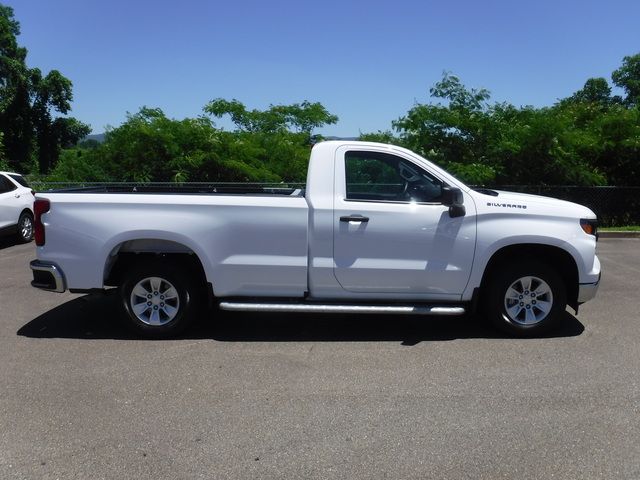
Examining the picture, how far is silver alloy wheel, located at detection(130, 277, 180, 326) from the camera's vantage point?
19.1 feet

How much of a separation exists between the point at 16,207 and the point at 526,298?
34.9ft

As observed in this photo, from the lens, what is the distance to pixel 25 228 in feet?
41.7

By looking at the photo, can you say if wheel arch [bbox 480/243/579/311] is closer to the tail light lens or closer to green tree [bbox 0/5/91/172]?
the tail light lens

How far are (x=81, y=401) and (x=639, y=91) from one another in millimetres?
65422

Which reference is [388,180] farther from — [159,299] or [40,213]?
[40,213]

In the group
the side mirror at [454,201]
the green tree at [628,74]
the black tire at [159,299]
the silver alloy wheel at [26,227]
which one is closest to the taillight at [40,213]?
the black tire at [159,299]

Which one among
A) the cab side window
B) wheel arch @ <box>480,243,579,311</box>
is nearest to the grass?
wheel arch @ <box>480,243,579,311</box>

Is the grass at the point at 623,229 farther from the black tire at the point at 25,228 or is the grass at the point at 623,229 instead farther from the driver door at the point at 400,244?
the black tire at the point at 25,228

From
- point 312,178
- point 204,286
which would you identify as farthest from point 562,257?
point 204,286

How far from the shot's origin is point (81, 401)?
4.36 meters

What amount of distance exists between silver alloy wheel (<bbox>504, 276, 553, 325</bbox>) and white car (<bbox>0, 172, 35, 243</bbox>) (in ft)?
33.2

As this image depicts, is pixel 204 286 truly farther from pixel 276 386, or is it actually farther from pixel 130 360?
pixel 276 386

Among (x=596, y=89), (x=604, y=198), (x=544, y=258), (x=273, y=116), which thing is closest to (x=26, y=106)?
(x=273, y=116)

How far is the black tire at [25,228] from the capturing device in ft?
41.1
